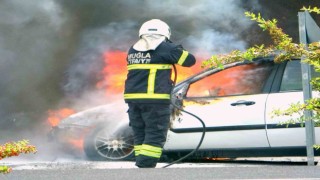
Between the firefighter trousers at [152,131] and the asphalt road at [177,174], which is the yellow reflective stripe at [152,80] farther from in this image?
the asphalt road at [177,174]

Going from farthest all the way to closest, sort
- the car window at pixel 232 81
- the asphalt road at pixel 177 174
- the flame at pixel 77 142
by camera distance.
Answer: the flame at pixel 77 142 → the car window at pixel 232 81 → the asphalt road at pixel 177 174

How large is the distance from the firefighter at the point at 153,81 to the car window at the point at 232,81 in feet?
4.01

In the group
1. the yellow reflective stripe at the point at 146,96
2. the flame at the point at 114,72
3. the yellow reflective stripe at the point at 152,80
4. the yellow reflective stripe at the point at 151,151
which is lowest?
the yellow reflective stripe at the point at 151,151

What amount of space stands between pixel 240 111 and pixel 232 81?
0.43 m

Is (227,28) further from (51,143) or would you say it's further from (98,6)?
(51,143)

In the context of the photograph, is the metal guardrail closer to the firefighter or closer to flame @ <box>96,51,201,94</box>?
the firefighter

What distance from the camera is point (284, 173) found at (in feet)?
20.1

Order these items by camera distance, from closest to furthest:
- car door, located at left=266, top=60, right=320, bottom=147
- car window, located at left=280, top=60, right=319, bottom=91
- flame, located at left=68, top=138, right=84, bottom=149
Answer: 1. car door, located at left=266, top=60, right=320, bottom=147
2. car window, located at left=280, top=60, right=319, bottom=91
3. flame, located at left=68, top=138, right=84, bottom=149

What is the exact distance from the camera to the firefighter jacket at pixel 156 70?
24.8ft

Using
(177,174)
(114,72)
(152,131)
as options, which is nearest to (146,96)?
(152,131)

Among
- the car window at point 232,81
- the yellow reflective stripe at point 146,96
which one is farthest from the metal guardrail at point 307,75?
the yellow reflective stripe at point 146,96

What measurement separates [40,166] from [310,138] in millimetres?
2964

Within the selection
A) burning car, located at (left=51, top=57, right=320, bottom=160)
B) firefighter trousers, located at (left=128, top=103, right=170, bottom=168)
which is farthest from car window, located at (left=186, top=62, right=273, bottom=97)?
firefighter trousers, located at (left=128, top=103, right=170, bottom=168)

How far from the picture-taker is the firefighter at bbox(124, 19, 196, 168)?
24.8ft
